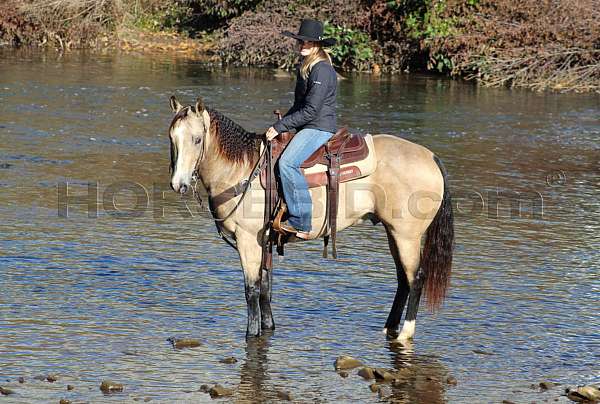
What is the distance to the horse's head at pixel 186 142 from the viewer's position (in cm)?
752

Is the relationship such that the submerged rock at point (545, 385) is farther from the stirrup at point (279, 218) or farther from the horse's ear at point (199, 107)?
the horse's ear at point (199, 107)

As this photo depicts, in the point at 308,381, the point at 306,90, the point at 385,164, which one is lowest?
the point at 308,381

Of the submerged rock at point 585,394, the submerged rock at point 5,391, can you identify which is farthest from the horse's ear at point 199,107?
the submerged rock at point 585,394

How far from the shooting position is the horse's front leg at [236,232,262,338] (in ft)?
26.4

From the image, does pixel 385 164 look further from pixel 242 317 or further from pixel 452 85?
pixel 452 85

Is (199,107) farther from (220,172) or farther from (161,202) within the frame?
(161,202)

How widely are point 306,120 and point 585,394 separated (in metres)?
2.84

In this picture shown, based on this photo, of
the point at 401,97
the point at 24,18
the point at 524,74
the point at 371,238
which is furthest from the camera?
the point at 24,18

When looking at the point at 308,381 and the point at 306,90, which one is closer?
the point at 308,381

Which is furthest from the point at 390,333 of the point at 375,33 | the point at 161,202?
the point at 375,33

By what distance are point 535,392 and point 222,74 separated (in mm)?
20009

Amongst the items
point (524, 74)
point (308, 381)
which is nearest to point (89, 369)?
point (308, 381)

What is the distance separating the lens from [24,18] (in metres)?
30.6

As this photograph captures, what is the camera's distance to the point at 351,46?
27.3 meters
